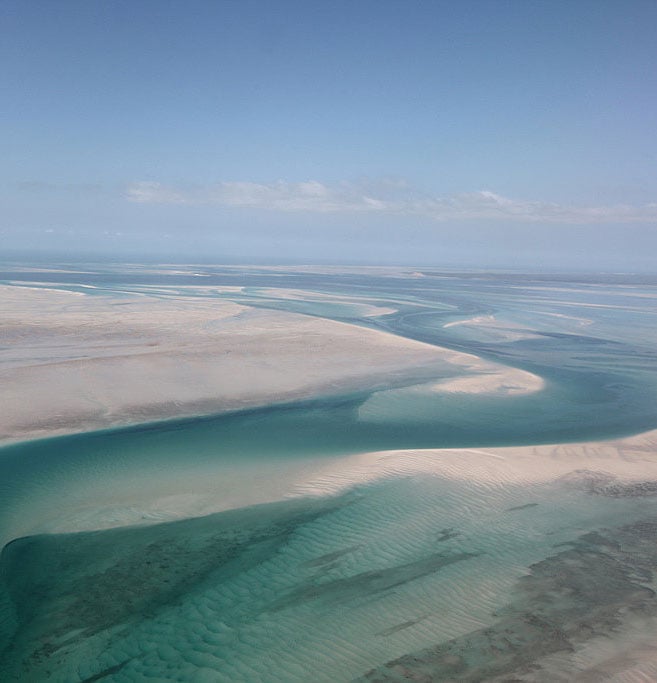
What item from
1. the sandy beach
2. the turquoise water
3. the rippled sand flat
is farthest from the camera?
the sandy beach

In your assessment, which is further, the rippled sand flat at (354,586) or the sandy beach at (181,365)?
the sandy beach at (181,365)

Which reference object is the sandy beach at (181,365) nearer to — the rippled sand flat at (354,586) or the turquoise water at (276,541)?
the turquoise water at (276,541)

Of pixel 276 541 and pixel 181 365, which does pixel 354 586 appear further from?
pixel 181 365

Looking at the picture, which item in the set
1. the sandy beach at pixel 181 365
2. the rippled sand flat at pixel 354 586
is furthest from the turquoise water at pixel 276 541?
the sandy beach at pixel 181 365

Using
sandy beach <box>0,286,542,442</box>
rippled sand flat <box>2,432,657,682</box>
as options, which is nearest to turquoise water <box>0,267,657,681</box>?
rippled sand flat <box>2,432,657,682</box>

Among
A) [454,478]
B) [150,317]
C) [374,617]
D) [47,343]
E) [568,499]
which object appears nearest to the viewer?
[374,617]

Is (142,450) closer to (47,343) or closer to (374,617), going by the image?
(374,617)

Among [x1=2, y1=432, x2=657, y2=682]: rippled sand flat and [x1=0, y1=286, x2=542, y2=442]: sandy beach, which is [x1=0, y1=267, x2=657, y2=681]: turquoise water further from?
[x1=0, y1=286, x2=542, y2=442]: sandy beach

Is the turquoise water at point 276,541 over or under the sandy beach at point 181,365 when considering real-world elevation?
under

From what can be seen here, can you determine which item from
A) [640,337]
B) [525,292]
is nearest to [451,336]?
[640,337]
